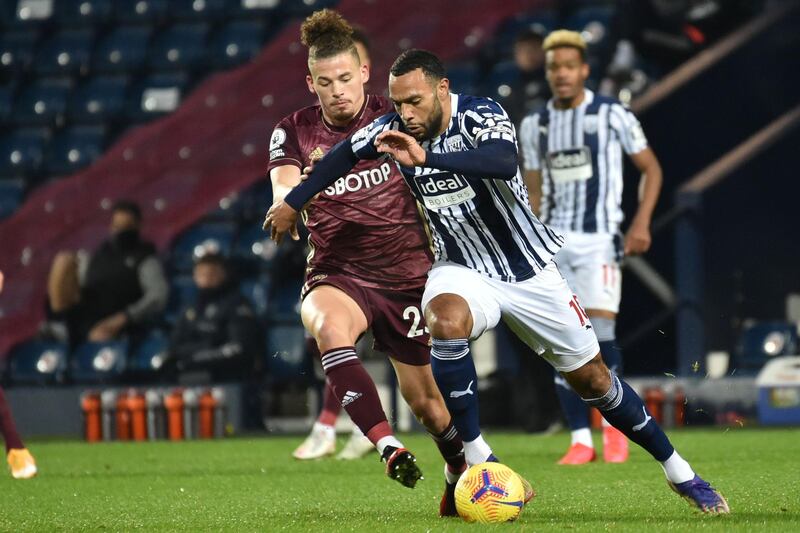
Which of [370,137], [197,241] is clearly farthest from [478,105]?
[197,241]

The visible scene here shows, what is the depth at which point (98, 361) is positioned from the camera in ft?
43.3

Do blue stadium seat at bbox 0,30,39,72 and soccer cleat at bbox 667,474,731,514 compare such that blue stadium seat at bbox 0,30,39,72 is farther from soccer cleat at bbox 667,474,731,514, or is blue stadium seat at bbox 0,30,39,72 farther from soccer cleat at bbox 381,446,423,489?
soccer cleat at bbox 667,474,731,514

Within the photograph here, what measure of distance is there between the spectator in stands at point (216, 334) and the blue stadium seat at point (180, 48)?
446 cm

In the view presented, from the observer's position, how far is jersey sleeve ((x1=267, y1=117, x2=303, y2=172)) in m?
6.36

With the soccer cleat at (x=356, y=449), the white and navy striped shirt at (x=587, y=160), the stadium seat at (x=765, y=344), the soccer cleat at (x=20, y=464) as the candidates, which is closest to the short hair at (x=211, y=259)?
the soccer cleat at (x=356, y=449)

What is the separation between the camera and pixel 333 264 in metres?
6.47

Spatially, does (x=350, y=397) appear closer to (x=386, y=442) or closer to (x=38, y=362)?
(x=386, y=442)

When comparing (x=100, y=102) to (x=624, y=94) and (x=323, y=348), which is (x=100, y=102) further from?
(x=323, y=348)

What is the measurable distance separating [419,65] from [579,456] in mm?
3337

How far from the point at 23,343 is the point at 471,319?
919 cm

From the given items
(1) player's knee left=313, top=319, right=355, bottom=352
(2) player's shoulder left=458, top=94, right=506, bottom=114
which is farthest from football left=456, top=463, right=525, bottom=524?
(2) player's shoulder left=458, top=94, right=506, bottom=114

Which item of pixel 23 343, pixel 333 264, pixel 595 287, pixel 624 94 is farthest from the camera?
pixel 23 343

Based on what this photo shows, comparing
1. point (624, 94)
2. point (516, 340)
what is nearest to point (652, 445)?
point (516, 340)

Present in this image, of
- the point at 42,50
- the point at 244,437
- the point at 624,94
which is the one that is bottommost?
the point at 244,437
